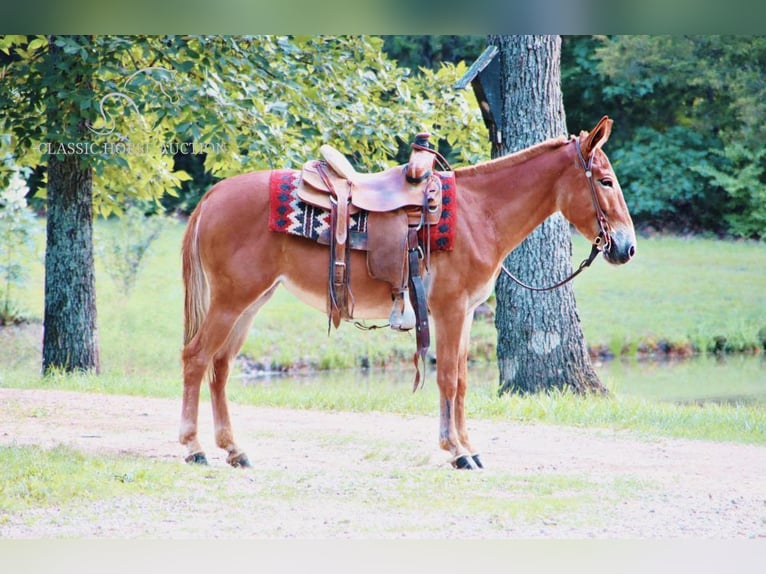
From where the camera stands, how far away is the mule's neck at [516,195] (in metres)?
6.12

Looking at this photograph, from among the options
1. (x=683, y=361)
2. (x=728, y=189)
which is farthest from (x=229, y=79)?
(x=728, y=189)

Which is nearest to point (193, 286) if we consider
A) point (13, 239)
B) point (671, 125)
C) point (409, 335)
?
point (409, 335)

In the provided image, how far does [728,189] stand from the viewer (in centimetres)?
1980

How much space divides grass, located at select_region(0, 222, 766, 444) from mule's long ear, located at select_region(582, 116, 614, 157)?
247 cm

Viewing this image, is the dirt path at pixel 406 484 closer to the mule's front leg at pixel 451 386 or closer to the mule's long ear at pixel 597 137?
the mule's front leg at pixel 451 386

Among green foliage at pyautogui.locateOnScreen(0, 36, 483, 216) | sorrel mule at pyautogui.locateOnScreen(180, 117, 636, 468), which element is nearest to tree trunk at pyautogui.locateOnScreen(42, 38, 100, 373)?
green foliage at pyautogui.locateOnScreen(0, 36, 483, 216)

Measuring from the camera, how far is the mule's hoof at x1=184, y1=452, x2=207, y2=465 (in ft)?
19.7

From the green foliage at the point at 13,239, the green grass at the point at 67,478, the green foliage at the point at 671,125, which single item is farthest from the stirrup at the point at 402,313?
the green foliage at the point at 671,125

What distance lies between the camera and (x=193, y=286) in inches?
247

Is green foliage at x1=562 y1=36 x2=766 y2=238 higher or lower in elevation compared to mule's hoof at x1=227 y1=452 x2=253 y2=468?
higher

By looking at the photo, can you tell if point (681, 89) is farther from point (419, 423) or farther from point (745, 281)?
point (419, 423)

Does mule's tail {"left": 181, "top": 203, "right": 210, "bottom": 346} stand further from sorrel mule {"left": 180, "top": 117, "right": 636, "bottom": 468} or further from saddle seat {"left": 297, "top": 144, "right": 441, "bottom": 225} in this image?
saddle seat {"left": 297, "top": 144, "right": 441, "bottom": 225}

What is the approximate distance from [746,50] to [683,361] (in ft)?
17.6

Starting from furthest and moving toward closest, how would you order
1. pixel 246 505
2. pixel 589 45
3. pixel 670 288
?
pixel 589 45, pixel 670 288, pixel 246 505
